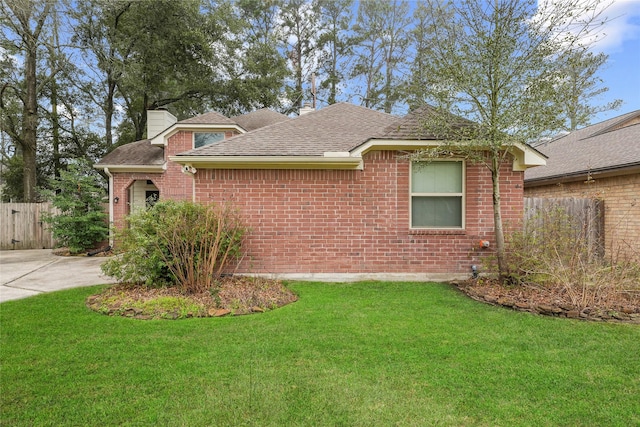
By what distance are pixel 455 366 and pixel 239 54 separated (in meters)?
21.5

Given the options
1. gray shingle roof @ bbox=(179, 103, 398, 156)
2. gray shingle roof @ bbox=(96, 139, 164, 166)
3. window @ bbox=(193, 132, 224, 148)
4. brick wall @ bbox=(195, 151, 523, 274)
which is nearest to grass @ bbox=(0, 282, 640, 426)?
brick wall @ bbox=(195, 151, 523, 274)

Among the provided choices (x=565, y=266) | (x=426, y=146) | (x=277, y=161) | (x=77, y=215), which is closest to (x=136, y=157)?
(x=77, y=215)

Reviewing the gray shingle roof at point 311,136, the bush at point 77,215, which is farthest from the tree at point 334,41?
the bush at point 77,215

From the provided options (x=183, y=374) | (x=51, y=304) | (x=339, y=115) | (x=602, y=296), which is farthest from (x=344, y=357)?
(x=339, y=115)

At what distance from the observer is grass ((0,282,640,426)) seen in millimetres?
2639

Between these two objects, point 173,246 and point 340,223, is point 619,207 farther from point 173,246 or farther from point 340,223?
point 173,246

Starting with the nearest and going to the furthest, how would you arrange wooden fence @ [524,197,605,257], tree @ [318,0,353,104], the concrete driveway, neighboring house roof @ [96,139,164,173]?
the concrete driveway < wooden fence @ [524,197,605,257] < neighboring house roof @ [96,139,164,173] < tree @ [318,0,353,104]

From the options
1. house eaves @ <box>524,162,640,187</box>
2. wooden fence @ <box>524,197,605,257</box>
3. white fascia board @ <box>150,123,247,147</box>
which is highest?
white fascia board @ <box>150,123,247,147</box>

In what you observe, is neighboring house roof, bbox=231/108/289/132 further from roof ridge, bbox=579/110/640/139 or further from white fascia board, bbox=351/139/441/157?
roof ridge, bbox=579/110/640/139

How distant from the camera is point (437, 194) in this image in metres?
7.16

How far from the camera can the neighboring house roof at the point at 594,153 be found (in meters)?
8.45

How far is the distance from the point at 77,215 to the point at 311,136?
9.02 metres

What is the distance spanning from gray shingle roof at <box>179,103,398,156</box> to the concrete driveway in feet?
12.2

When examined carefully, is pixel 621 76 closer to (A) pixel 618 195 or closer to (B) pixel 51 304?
(A) pixel 618 195
